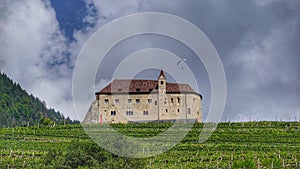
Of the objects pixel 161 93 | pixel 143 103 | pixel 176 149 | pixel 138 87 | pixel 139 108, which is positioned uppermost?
pixel 138 87

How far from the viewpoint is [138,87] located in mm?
67000

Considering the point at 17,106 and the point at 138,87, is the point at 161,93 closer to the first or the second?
the point at 138,87

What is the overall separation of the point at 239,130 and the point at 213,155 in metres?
14.5

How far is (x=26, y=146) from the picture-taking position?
1740 inches

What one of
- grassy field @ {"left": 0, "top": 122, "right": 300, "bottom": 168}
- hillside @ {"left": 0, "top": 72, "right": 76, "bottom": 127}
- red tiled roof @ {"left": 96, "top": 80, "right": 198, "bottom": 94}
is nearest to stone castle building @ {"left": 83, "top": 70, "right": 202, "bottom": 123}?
red tiled roof @ {"left": 96, "top": 80, "right": 198, "bottom": 94}

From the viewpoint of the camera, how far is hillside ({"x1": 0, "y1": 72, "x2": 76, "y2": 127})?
132m

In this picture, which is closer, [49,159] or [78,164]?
[78,164]

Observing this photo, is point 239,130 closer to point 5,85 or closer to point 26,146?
point 26,146

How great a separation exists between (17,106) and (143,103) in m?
89.0

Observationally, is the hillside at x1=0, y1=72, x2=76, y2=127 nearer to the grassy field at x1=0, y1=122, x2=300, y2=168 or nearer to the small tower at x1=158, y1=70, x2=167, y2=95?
the small tower at x1=158, y1=70, x2=167, y2=95

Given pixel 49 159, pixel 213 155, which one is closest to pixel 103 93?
pixel 213 155

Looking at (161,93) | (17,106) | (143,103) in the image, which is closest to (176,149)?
(143,103)

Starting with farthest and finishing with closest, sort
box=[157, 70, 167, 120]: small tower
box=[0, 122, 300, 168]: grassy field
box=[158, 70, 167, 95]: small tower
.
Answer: box=[158, 70, 167, 95]: small tower < box=[157, 70, 167, 120]: small tower < box=[0, 122, 300, 168]: grassy field

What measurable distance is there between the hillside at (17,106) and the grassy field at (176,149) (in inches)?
3018
